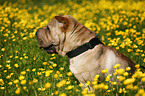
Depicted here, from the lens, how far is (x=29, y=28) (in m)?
5.19

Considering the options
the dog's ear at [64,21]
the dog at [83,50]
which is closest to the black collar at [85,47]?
the dog at [83,50]

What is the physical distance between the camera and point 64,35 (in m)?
2.61

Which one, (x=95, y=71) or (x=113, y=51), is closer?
(x=95, y=71)

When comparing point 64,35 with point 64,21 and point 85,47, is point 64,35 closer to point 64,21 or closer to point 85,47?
point 64,21

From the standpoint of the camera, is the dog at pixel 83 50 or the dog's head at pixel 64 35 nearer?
the dog at pixel 83 50

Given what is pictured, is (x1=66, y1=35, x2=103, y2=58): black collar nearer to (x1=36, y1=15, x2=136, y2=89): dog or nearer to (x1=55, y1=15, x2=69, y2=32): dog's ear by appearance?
(x1=36, y1=15, x2=136, y2=89): dog

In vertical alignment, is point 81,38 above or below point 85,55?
above

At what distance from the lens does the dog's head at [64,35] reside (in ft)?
8.39

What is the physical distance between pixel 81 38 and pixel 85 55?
295 mm

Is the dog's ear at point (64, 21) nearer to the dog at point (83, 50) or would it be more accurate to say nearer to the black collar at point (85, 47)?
the dog at point (83, 50)

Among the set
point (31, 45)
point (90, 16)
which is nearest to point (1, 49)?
point (31, 45)

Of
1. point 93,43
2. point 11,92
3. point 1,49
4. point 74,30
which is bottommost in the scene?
point 11,92

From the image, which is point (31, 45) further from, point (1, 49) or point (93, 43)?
point (93, 43)

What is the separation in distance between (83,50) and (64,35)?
42 centimetres
